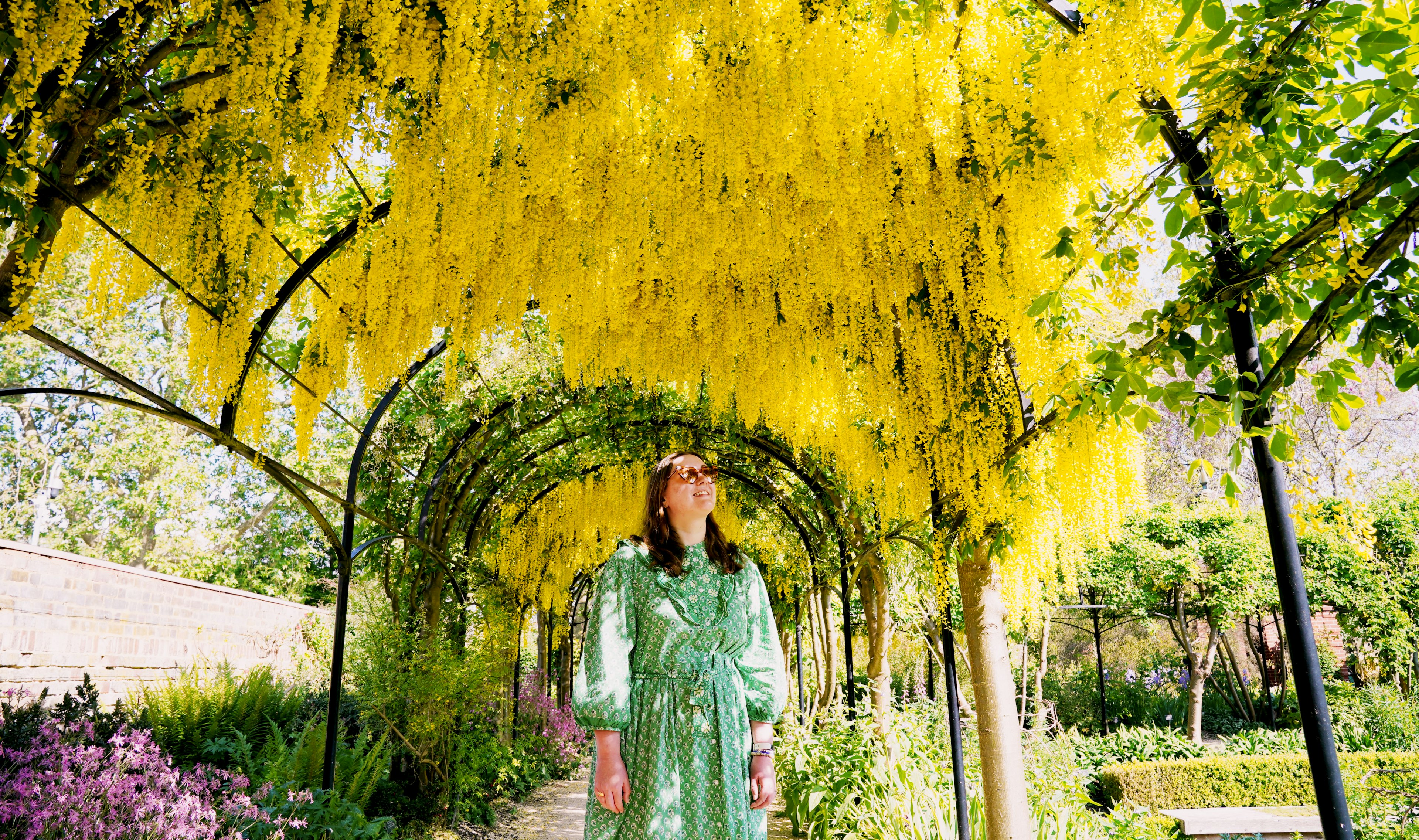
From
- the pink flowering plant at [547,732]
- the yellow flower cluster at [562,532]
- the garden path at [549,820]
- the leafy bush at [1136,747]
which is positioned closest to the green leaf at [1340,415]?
the garden path at [549,820]

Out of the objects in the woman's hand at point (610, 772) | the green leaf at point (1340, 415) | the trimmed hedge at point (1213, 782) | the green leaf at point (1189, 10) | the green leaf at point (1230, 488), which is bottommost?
the trimmed hedge at point (1213, 782)

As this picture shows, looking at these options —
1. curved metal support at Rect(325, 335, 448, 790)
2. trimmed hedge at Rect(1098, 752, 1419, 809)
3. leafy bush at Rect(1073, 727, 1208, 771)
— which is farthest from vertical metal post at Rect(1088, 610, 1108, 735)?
curved metal support at Rect(325, 335, 448, 790)

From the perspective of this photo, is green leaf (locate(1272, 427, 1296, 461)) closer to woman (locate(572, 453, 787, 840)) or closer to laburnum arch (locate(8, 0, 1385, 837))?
laburnum arch (locate(8, 0, 1385, 837))

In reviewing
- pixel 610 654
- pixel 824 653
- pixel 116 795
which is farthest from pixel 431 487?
pixel 824 653

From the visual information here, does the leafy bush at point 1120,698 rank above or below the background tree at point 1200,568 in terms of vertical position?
below

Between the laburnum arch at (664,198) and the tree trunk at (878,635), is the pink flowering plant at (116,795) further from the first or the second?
the tree trunk at (878,635)

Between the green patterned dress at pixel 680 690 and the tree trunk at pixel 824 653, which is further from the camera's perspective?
the tree trunk at pixel 824 653

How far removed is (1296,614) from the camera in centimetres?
149

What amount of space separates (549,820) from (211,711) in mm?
2580

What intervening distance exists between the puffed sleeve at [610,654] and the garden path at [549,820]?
153 inches

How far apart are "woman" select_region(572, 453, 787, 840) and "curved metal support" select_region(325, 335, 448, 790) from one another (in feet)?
6.98

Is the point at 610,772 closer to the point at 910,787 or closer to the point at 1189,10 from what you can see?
the point at 1189,10

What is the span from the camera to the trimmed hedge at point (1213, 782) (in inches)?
268

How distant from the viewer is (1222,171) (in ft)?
5.05
